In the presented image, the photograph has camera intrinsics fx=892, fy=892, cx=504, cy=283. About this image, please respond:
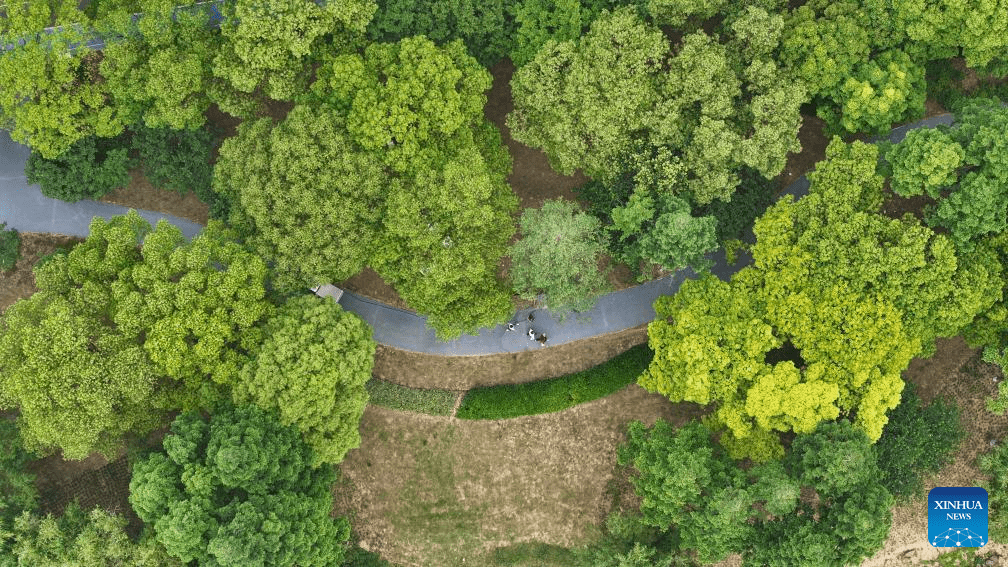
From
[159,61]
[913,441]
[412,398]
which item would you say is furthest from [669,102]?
[159,61]

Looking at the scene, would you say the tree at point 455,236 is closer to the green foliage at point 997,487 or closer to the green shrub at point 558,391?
the green shrub at point 558,391

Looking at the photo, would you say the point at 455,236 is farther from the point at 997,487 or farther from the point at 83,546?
the point at 997,487

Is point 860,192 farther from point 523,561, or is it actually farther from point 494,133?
point 523,561

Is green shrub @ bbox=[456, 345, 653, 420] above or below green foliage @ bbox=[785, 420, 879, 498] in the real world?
above

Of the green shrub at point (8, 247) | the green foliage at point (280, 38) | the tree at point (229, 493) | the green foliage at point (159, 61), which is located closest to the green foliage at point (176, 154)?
the green foliage at point (159, 61)

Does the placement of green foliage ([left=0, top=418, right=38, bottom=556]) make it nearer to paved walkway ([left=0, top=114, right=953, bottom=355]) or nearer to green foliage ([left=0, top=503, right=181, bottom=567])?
green foliage ([left=0, top=503, right=181, bottom=567])

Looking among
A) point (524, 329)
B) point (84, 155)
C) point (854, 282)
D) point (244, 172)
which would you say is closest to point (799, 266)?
point (854, 282)

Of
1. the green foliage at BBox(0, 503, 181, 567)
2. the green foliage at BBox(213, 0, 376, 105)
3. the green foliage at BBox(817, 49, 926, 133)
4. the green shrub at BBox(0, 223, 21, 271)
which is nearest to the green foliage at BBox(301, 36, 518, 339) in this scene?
the green foliage at BBox(213, 0, 376, 105)
